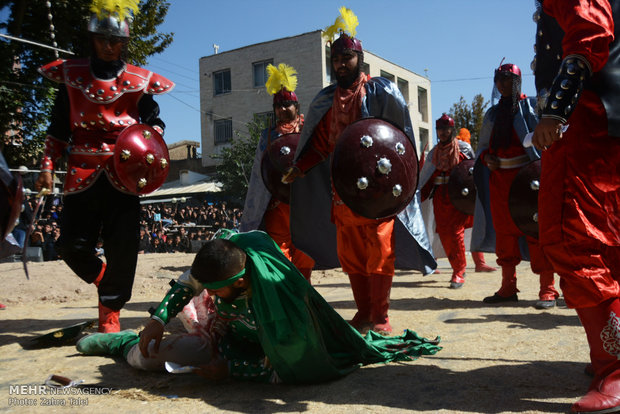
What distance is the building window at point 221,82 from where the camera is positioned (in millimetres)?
29875

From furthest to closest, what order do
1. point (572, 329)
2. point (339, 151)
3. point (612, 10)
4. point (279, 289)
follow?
point (572, 329) < point (339, 151) < point (279, 289) < point (612, 10)

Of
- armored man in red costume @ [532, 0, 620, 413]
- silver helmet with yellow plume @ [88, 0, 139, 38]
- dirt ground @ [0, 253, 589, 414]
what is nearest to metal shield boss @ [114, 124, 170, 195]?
silver helmet with yellow plume @ [88, 0, 139, 38]

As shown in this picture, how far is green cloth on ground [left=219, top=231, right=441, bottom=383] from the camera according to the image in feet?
7.89

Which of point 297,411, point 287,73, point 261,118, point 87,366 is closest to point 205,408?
point 297,411

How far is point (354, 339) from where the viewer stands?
109 inches

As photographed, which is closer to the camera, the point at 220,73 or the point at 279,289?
the point at 279,289

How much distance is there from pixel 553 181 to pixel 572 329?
168 cm

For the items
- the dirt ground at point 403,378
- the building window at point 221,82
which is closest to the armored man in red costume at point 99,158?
the dirt ground at point 403,378

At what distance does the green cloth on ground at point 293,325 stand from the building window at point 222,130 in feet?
90.9

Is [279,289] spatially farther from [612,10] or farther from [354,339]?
[612,10]

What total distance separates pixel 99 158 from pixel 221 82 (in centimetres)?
2758

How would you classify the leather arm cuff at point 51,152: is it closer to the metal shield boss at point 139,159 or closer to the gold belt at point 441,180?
the metal shield boss at point 139,159

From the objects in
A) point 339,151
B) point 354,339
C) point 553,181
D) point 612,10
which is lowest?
point 354,339

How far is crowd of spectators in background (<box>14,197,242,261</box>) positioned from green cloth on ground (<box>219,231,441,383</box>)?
9.80 metres
